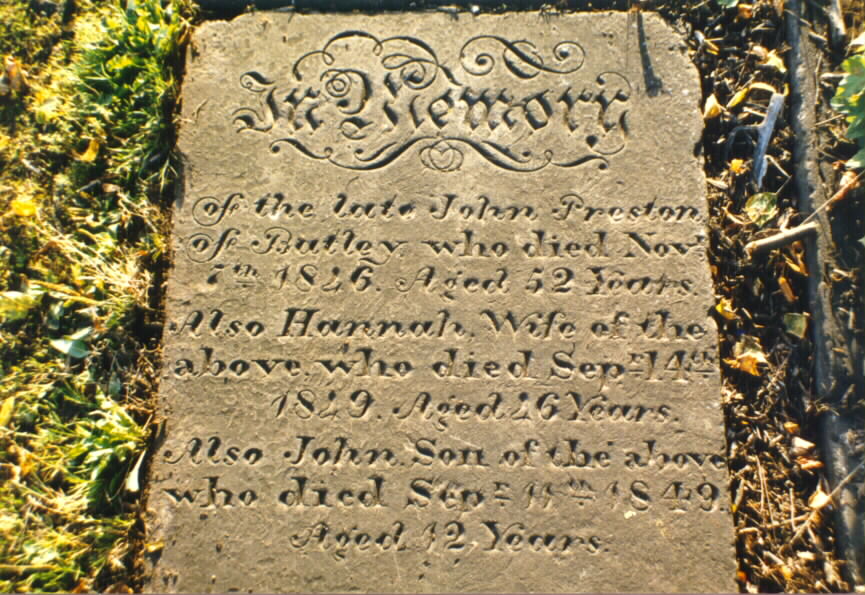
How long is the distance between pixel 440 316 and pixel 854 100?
2191mm

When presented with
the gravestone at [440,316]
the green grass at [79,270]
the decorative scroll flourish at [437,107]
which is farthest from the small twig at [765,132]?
the green grass at [79,270]

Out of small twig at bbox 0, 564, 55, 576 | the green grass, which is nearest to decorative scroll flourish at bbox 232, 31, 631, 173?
the green grass

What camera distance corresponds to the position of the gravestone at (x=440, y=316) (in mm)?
2812

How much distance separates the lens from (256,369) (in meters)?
2.98

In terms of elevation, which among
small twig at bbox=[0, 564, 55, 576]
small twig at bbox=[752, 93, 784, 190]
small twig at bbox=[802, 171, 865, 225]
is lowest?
small twig at bbox=[0, 564, 55, 576]

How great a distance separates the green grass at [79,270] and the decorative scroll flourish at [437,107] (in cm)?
68

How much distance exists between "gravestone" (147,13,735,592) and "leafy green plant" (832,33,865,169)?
0.69 metres

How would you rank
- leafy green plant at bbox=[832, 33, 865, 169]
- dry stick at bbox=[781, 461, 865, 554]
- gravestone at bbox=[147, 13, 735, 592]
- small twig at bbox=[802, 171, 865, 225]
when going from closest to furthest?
gravestone at bbox=[147, 13, 735, 592]
dry stick at bbox=[781, 461, 865, 554]
leafy green plant at bbox=[832, 33, 865, 169]
small twig at bbox=[802, 171, 865, 225]

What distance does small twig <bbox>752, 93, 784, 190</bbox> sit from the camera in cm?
342

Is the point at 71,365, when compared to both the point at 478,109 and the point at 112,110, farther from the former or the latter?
the point at 478,109

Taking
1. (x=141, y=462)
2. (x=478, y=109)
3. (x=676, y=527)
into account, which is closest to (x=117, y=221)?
(x=141, y=462)

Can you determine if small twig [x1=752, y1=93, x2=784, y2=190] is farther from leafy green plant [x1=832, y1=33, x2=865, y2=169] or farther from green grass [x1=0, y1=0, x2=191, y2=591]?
green grass [x1=0, y1=0, x2=191, y2=591]

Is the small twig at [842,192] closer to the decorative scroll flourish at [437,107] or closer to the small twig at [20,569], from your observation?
the decorative scroll flourish at [437,107]

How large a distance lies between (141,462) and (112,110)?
6.08 ft
